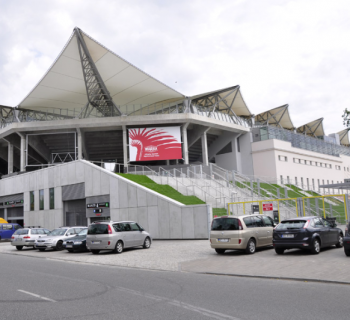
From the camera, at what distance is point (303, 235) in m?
12.9

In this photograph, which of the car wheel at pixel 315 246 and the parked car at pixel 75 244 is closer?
the car wheel at pixel 315 246

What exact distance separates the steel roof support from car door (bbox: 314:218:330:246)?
1321 inches

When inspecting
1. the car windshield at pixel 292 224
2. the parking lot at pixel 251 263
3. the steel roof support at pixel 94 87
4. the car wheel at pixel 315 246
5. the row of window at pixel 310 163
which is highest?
the steel roof support at pixel 94 87

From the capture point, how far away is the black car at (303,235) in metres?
12.9

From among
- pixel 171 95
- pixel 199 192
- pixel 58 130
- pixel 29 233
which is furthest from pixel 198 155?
pixel 29 233

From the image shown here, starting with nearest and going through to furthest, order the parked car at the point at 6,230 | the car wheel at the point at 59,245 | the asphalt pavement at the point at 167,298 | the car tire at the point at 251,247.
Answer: the asphalt pavement at the point at 167,298
the car tire at the point at 251,247
the car wheel at the point at 59,245
the parked car at the point at 6,230

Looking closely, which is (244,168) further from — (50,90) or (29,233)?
(29,233)

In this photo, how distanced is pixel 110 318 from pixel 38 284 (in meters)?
3.95

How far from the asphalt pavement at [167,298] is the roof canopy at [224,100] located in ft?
142

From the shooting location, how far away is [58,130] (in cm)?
4881

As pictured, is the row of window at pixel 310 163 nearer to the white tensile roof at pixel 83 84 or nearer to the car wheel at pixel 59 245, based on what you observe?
the white tensile roof at pixel 83 84

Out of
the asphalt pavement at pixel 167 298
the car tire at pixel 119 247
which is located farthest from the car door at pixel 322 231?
the car tire at pixel 119 247

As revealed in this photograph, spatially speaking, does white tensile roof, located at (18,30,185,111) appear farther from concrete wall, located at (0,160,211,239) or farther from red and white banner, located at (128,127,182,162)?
concrete wall, located at (0,160,211,239)

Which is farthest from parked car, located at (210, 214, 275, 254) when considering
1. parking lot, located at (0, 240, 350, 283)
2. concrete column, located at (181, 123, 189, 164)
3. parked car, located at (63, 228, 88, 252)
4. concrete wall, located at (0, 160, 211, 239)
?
concrete column, located at (181, 123, 189, 164)
